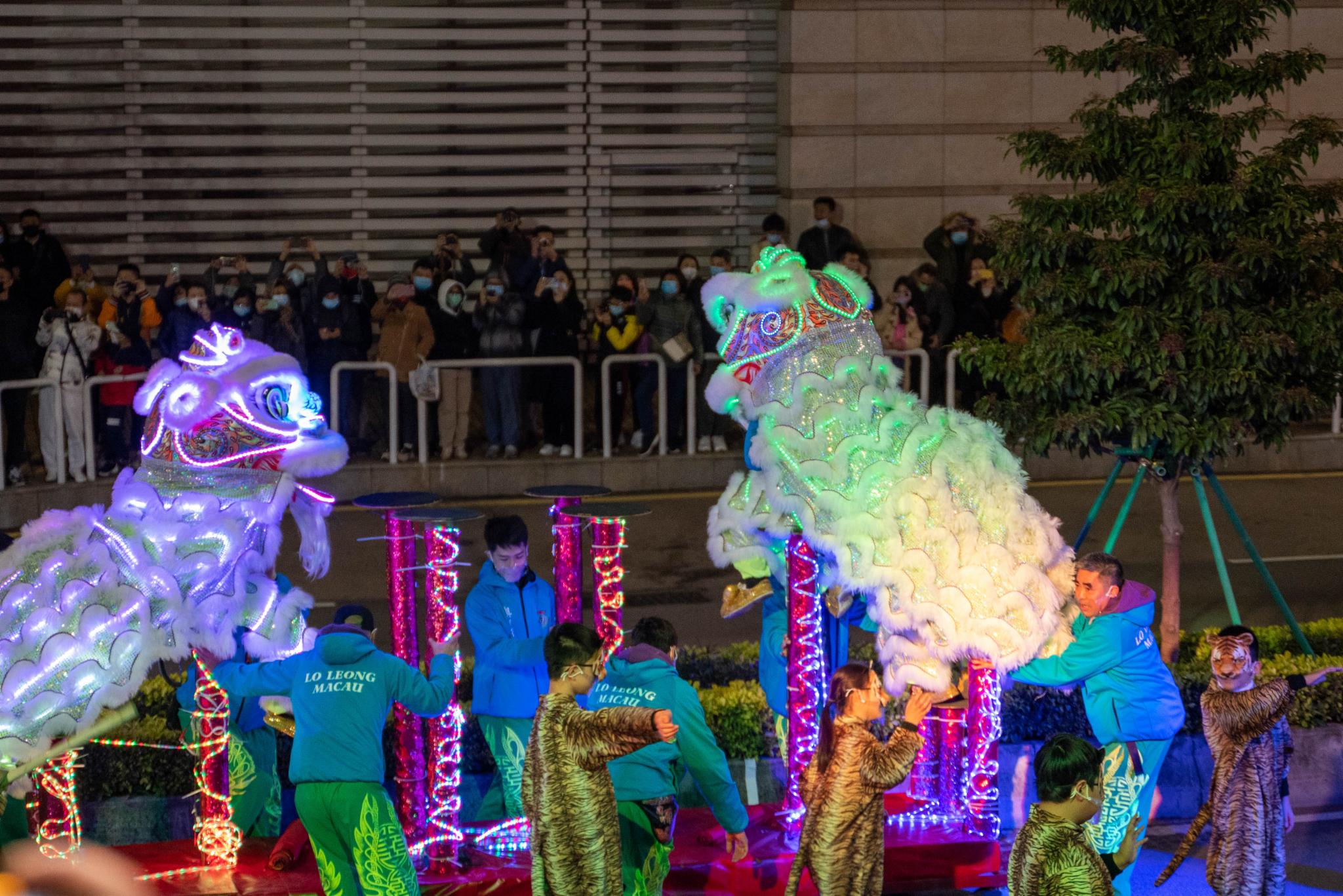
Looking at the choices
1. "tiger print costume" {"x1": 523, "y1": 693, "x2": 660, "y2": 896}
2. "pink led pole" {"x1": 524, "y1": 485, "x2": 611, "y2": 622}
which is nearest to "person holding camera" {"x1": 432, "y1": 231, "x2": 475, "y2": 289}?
"pink led pole" {"x1": 524, "y1": 485, "x2": 611, "y2": 622}

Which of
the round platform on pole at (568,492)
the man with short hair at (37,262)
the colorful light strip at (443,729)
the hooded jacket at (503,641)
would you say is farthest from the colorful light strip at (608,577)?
the man with short hair at (37,262)

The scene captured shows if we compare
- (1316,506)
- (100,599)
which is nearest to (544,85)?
(1316,506)

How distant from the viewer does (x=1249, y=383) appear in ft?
32.1

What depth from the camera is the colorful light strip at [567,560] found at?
846cm

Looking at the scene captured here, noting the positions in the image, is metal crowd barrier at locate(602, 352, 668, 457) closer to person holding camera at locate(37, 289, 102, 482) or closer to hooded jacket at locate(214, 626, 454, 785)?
person holding camera at locate(37, 289, 102, 482)

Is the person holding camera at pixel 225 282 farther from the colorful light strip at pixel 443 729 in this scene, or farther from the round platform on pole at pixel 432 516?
the colorful light strip at pixel 443 729

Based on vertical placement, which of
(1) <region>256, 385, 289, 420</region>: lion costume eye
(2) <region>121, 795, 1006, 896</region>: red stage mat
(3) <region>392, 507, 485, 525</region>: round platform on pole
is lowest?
(2) <region>121, 795, 1006, 896</region>: red stage mat

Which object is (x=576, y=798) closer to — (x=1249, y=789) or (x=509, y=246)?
(x=1249, y=789)

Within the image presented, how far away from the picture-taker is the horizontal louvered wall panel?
62.6 ft

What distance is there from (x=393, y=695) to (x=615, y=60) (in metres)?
13.3

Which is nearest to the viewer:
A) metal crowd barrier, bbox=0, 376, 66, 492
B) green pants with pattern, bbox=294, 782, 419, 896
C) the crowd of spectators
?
green pants with pattern, bbox=294, 782, 419, 896

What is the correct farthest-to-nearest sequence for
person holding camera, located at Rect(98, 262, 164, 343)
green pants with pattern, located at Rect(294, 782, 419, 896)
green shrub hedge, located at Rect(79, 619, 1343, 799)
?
person holding camera, located at Rect(98, 262, 164, 343), green shrub hedge, located at Rect(79, 619, 1343, 799), green pants with pattern, located at Rect(294, 782, 419, 896)

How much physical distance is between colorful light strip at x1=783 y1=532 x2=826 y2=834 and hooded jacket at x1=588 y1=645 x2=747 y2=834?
594mm

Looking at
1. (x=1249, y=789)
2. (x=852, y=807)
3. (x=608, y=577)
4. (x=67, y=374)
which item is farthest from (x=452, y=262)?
(x=852, y=807)
